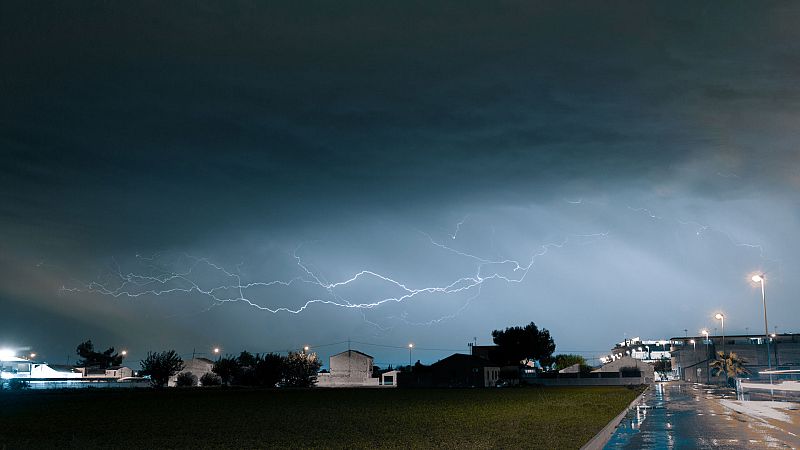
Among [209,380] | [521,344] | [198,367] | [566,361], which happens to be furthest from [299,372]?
[566,361]

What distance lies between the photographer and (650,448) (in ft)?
62.1

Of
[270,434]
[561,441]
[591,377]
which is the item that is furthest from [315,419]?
[591,377]

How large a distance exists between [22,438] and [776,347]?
13649 cm

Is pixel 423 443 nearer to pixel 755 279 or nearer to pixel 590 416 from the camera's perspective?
pixel 590 416

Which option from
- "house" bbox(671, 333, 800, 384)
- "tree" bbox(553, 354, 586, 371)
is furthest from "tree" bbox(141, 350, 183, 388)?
"tree" bbox(553, 354, 586, 371)

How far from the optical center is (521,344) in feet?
472

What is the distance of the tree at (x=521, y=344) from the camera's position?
472 feet

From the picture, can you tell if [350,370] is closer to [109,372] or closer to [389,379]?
[389,379]

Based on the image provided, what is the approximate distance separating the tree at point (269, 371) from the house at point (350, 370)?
17.4m

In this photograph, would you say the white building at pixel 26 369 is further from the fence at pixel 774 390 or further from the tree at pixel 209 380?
the fence at pixel 774 390

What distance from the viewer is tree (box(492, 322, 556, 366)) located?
144 meters

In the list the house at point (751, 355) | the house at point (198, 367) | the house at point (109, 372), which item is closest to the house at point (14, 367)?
the house at point (109, 372)

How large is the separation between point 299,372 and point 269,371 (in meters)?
4.77

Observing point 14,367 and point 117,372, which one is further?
point 117,372
